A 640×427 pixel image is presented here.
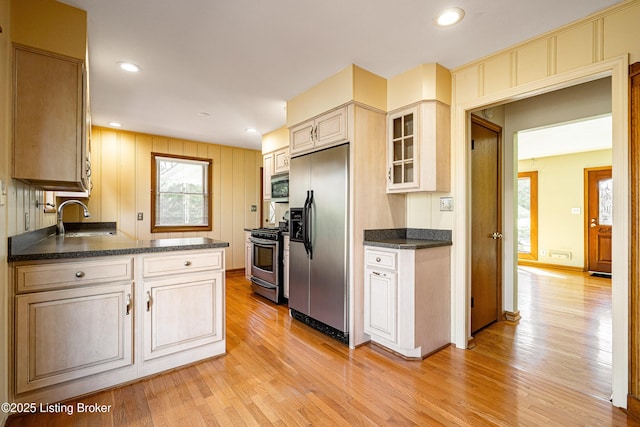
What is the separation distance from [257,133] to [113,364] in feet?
12.1

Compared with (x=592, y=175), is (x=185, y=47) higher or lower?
higher

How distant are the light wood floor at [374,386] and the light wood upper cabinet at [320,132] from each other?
6.15 ft

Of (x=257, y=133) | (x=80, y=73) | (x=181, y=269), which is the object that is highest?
(x=257, y=133)

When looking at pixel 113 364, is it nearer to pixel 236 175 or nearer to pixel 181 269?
pixel 181 269

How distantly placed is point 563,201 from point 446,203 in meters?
5.40

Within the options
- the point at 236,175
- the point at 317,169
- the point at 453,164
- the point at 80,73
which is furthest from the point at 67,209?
the point at 453,164

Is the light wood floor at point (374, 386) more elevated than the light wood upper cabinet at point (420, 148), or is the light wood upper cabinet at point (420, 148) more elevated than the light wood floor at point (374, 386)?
the light wood upper cabinet at point (420, 148)

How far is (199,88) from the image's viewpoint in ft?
10.2

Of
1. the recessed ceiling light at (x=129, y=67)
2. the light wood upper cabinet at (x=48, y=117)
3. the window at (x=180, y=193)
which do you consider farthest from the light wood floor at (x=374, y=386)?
the window at (x=180, y=193)

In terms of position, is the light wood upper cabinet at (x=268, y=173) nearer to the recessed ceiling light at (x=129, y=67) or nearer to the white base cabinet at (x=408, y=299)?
the recessed ceiling light at (x=129, y=67)

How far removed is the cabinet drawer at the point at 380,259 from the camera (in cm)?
244

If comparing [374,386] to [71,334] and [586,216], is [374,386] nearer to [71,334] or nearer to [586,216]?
[71,334]

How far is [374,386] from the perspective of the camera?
203 cm

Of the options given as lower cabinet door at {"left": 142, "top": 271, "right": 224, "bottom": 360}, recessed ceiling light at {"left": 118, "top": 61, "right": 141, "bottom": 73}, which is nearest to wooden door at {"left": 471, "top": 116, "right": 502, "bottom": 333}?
lower cabinet door at {"left": 142, "top": 271, "right": 224, "bottom": 360}
